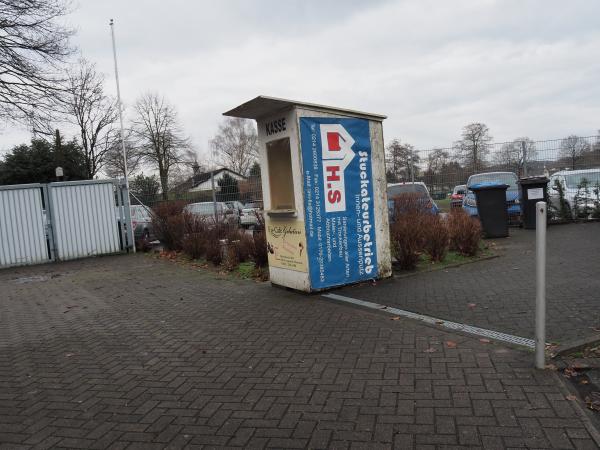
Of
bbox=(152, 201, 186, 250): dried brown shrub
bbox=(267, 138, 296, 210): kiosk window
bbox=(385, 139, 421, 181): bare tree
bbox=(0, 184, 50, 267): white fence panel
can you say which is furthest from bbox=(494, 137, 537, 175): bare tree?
bbox=(0, 184, 50, 267): white fence panel

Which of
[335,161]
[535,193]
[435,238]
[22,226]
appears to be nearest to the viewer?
[335,161]

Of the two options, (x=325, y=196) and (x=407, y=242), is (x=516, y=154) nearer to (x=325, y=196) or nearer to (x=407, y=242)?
(x=407, y=242)

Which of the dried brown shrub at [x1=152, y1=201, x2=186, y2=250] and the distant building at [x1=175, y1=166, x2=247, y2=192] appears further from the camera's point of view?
the distant building at [x1=175, y1=166, x2=247, y2=192]

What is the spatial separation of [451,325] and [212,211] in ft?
28.5

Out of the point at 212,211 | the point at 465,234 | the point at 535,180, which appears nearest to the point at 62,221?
the point at 212,211

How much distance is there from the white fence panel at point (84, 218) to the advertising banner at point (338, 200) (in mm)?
9660

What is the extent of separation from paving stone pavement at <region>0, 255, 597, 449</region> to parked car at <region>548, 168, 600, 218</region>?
391 inches

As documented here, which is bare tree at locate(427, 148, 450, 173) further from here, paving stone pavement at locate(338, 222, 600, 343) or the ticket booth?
the ticket booth

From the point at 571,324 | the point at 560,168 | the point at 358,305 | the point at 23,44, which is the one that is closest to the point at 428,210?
the point at 358,305

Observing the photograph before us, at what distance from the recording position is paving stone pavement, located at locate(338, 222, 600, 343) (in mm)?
4947

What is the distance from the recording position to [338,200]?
6.88 metres

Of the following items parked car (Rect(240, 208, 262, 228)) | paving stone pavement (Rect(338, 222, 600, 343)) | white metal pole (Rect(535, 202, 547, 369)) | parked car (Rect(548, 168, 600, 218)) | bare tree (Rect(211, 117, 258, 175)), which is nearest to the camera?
white metal pole (Rect(535, 202, 547, 369))

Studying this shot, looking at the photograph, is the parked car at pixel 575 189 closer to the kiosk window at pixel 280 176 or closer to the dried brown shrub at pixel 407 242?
the dried brown shrub at pixel 407 242

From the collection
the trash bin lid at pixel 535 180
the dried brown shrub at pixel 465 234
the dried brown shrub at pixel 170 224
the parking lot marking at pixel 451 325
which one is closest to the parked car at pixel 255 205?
the dried brown shrub at pixel 170 224
